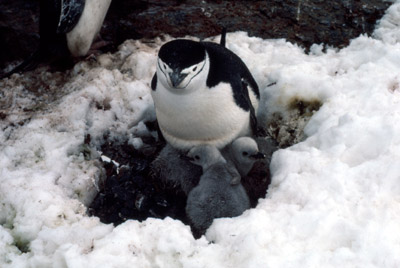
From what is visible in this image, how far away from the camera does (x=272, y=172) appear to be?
2.63 m

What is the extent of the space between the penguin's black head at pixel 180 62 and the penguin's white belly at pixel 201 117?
14 cm

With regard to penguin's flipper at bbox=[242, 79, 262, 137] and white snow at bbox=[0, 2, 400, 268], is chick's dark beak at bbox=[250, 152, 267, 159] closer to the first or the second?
white snow at bbox=[0, 2, 400, 268]

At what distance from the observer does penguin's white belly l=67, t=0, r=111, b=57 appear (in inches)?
148

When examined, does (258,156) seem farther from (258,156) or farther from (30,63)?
(30,63)

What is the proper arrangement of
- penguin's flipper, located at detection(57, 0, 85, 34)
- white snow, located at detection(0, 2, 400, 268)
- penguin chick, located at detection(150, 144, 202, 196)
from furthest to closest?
penguin's flipper, located at detection(57, 0, 85, 34), penguin chick, located at detection(150, 144, 202, 196), white snow, located at detection(0, 2, 400, 268)

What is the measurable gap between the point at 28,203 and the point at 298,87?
1.68 m

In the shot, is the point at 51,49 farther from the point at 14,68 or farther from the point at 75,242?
the point at 75,242

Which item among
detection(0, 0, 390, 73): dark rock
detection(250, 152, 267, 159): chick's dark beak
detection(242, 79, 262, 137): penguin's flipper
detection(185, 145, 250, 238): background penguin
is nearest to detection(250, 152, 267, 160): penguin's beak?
detection(250, 152, 267, 159): chick's dark beak

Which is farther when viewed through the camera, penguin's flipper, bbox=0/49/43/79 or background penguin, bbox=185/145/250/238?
penguin's flipper, bbox=0/49/43/79

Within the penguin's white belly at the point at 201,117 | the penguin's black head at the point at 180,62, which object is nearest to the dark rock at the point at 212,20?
the penguin's white belly at the point at 201,117

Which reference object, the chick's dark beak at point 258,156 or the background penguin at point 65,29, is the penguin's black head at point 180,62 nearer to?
the chick's dark beak at point 258,156

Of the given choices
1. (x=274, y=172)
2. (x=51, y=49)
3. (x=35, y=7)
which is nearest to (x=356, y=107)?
(x=274, y=172)

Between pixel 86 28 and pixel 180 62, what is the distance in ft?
5.12

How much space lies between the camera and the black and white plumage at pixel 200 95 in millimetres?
2531
